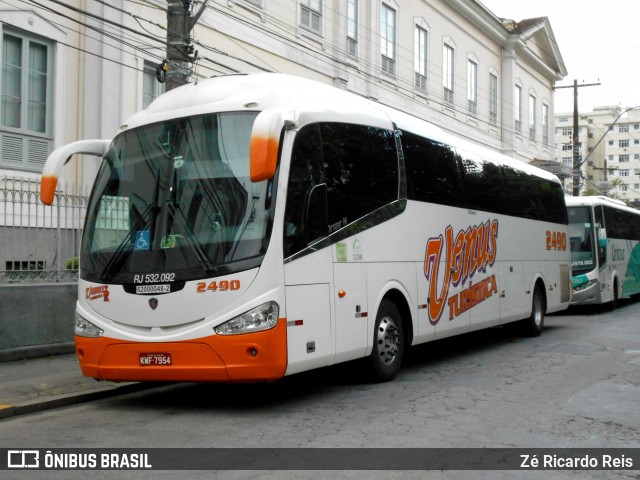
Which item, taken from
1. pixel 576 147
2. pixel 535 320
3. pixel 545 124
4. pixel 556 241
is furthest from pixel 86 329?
pixel 545 124

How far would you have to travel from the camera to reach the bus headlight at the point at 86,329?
27.6 feet

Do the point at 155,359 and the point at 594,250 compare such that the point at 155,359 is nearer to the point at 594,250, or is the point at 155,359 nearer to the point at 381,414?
the point at 381,414

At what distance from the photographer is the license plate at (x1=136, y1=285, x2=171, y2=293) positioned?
26.3 feet

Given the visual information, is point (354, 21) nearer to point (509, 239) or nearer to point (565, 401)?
point (509, 239)

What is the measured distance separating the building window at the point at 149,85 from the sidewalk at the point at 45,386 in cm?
703

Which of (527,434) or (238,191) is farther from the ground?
(238,191)

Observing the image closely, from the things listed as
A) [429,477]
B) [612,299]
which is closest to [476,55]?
[612,299]

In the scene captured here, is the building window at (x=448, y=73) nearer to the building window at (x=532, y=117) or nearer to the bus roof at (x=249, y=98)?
the building window at (x=532, y=117)

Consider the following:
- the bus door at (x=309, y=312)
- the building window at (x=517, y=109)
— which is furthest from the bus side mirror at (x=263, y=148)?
the building window at (x=517, y=109)

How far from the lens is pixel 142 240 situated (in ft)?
27.1

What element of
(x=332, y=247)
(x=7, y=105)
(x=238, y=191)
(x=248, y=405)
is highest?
(x=7, y=105)

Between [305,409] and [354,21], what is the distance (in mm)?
18469

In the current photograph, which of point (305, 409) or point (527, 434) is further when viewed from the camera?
point (305, 409)

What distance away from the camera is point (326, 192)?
8.80m
